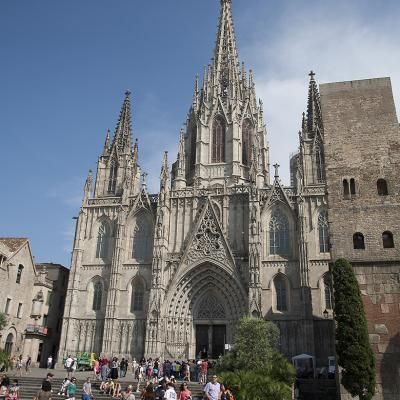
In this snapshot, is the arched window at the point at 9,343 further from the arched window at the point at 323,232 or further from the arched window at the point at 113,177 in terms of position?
the arched window at the point at 323,232

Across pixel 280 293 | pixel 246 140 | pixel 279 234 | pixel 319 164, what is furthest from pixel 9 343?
pixel 319 164

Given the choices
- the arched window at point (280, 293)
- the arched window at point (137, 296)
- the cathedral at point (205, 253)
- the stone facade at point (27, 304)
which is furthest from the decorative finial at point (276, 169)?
the stone facade at point (27, 304)

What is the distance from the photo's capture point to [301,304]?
34.3 metres

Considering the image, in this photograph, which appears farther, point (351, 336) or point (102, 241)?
point (102, 241)

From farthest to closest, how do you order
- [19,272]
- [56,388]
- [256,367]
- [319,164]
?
[319,164] → [19,272] → [56,388] → [256,367]

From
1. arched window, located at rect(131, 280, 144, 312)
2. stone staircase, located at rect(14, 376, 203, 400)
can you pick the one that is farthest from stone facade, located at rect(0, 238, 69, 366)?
stone staircase, located at rect(14, 376, 203, 400)

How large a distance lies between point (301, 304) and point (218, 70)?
2747cm

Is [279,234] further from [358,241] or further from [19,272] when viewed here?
[19,272]

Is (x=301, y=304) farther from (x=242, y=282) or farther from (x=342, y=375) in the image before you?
(x=342, y=375)

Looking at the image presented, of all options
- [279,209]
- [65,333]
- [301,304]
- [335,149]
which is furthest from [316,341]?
[65,333]

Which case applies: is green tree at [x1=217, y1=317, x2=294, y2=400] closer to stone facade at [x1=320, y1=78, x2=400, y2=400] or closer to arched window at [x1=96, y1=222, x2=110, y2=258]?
stone facade at [x1=320, y1=78, x2=400, y2=400]

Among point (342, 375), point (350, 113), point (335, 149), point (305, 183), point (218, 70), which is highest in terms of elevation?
point (218, 70)

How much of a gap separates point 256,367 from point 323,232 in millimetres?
16374

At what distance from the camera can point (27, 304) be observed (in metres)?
40.5
